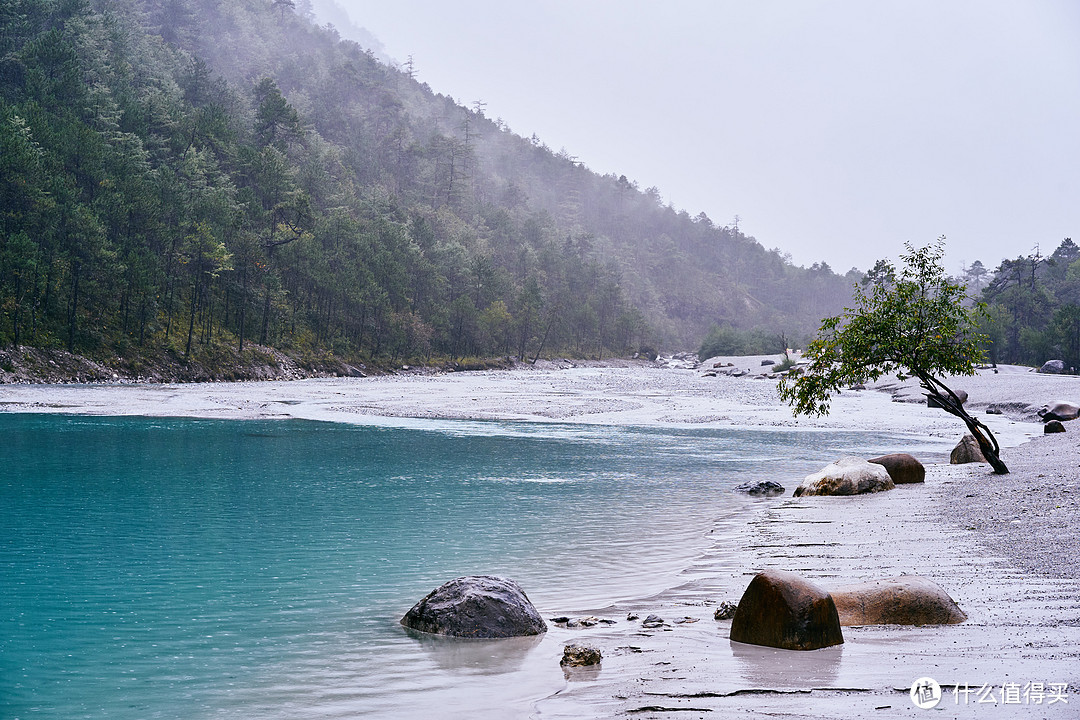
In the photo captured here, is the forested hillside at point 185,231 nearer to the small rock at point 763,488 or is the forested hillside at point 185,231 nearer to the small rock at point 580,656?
the small rock at point 763,488

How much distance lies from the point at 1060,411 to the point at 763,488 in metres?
32.0

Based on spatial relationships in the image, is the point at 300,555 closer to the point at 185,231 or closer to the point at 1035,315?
the point at 185,231

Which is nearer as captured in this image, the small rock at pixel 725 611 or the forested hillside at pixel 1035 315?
the small rock at pixel 725 611

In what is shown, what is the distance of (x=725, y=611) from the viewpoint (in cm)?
990

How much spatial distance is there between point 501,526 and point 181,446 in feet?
62.2

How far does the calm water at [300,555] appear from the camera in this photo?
825 cm

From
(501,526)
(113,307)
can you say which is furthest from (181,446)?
(113,307)

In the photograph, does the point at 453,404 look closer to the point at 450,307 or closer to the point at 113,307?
the point at 113,307

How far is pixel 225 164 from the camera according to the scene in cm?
10969

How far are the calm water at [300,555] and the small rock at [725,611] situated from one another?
1981 mm

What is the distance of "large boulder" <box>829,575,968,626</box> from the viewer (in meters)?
8.77

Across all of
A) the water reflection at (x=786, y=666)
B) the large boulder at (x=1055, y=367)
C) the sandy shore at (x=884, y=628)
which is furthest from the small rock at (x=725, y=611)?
the large boulder at (x=1055, y=367)

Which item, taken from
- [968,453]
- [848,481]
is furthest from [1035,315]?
[848,481]

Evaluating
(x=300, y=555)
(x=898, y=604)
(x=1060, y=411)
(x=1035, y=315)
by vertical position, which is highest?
(x=1035, y=315)
